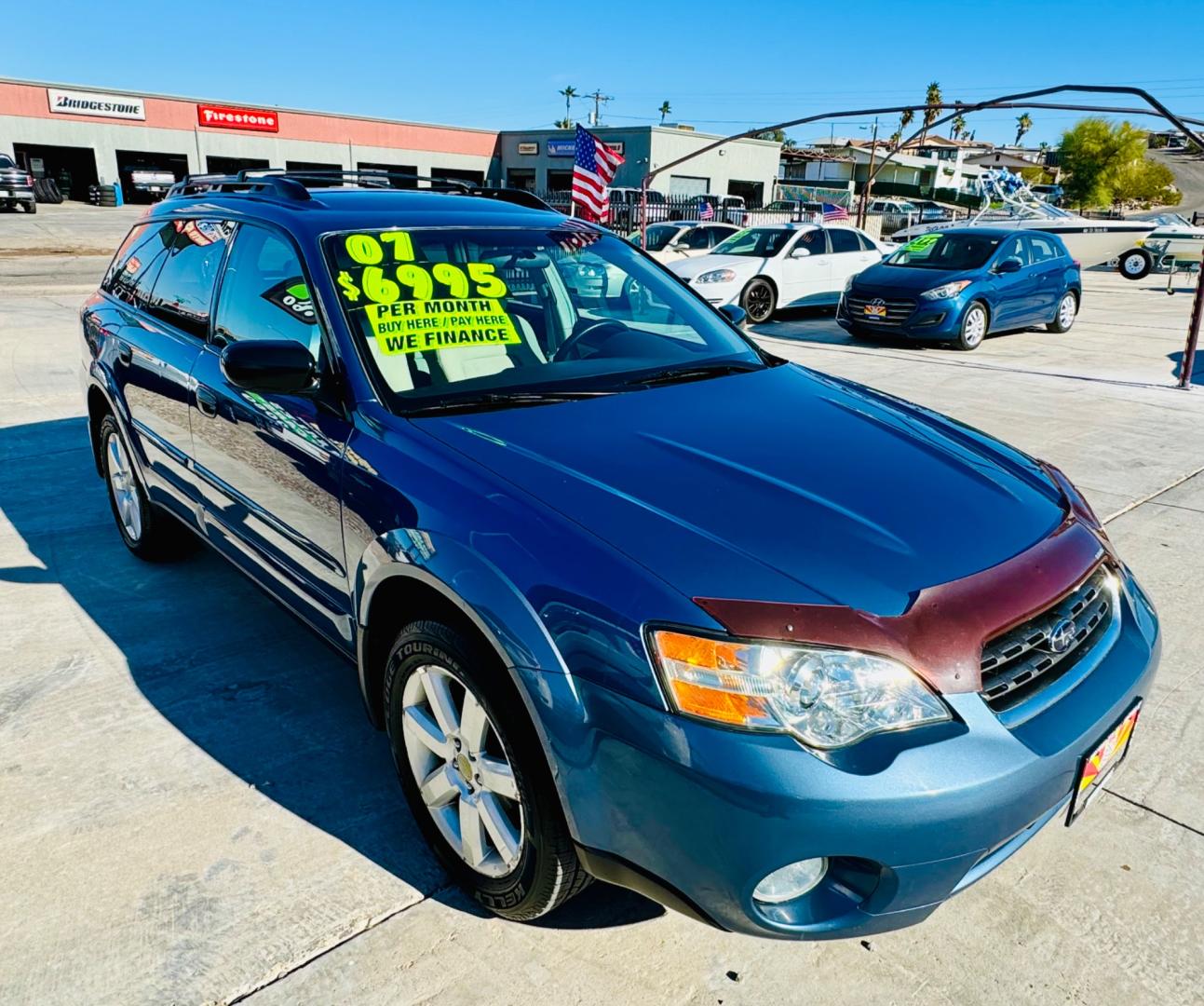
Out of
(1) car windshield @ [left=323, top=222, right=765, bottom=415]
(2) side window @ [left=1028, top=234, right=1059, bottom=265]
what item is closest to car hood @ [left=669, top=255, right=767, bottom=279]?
(2) side window @ [left=1028, top=234, right=1059, bottom=265]

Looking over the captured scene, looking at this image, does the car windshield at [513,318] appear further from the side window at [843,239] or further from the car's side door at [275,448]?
the side window at [843,239]

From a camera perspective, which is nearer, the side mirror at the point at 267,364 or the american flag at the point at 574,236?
the side mirror at the point at 267,364

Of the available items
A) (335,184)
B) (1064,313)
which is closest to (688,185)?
(1064,313)

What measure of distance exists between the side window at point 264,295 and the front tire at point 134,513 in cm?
123

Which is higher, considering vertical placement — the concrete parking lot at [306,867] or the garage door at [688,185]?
the garage door at [688,185]

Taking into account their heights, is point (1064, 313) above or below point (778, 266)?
below

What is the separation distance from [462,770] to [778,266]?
12393 millimetres

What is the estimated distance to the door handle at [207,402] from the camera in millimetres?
3131

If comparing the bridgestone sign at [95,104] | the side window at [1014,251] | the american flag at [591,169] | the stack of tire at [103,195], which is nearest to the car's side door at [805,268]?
the side window at [1014,251]

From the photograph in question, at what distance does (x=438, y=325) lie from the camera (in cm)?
272

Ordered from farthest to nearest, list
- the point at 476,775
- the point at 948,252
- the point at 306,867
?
the point at 948,252 < the point at 306,867 < the point at 476,775

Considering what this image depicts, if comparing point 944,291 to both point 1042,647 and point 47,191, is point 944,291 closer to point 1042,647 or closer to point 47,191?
point 1042,647

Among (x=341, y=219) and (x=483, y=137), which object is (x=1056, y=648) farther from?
(x=483, y=137)

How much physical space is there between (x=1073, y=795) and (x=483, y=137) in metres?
55.9
